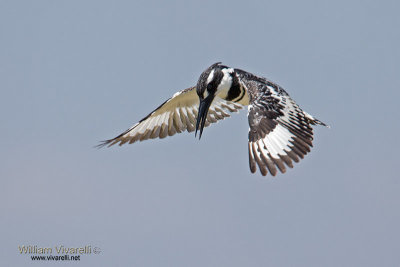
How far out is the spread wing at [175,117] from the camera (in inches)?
556

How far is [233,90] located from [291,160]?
3.70 m

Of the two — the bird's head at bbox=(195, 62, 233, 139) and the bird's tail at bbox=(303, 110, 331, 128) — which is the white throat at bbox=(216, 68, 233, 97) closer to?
the bird's head at bbox=(195, 62, 233, 139)

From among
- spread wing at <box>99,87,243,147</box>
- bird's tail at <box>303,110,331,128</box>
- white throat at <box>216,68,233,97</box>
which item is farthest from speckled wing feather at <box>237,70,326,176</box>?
spread wing at <box>99,87,243,147</box>

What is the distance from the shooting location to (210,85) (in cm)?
1297

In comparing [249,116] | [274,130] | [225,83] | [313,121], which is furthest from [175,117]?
[274,130]

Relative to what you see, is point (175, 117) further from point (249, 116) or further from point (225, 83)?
point (249, 116)

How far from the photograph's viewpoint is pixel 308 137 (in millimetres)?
10430

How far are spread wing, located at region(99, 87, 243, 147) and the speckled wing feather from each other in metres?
2.59

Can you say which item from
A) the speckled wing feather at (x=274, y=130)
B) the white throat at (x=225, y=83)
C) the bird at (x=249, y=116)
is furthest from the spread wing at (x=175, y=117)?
the speckled wing feather at (x=274, y=130)

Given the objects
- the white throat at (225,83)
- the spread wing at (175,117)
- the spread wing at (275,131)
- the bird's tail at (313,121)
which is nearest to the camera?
the spread wing at (275,131)

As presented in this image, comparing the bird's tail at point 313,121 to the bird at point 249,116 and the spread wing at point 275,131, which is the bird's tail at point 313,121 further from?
the spread wing at point 275,131

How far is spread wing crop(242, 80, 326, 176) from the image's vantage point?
9938 millimetres

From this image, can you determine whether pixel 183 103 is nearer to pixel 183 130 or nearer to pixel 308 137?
pixel 183 130

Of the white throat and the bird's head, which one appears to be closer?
the bird's head
